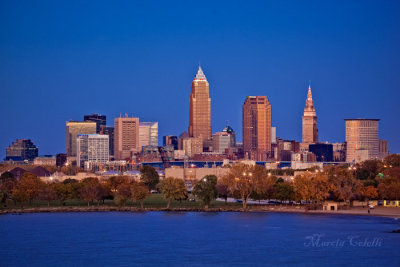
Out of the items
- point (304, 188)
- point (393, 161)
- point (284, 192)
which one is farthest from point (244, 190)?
point (393, 161)

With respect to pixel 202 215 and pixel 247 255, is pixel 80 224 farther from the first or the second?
pixel 247 255

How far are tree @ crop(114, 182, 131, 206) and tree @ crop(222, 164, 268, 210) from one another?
1297cm

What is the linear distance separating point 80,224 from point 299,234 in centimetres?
2437

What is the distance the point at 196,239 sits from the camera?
76938 millimetres

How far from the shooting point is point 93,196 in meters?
106

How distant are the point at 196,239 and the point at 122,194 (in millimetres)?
31522

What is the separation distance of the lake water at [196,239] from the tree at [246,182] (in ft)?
17.1

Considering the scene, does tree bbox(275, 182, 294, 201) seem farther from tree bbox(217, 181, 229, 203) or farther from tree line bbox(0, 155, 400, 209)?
tree bbox(217, 181, 229, 203)

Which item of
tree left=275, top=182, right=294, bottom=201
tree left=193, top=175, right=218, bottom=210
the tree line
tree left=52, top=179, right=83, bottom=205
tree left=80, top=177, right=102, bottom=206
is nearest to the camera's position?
the tree line

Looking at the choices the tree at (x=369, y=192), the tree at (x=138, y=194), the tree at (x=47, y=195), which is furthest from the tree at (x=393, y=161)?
the tree at (x=47, y=195)

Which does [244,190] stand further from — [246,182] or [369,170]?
[369,170]


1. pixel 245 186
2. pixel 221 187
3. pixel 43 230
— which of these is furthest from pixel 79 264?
pixel 221 187

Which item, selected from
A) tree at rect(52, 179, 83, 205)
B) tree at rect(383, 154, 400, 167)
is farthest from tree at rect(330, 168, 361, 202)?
tree at rect(383, 154, 400, 167)

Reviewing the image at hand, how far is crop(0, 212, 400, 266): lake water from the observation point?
65.8m
